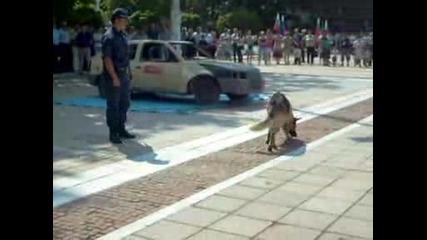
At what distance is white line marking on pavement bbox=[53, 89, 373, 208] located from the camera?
5.63 metres

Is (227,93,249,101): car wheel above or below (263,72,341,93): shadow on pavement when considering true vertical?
below

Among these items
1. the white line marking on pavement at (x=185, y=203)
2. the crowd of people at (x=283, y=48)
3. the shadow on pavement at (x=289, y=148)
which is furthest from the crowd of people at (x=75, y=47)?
the white line marking on pavement at (x=185, y=203)

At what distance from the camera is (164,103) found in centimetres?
1327

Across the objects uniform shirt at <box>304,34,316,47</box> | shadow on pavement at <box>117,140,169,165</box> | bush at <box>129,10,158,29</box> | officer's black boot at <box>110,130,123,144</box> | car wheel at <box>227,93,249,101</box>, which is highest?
bush at <box>129,10,158,29</box>

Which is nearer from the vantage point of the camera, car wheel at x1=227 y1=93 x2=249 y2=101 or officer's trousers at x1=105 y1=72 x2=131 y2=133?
officer's trousers at x1=105 y1=72 x2=131 y2=133

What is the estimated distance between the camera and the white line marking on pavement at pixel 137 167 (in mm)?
5633

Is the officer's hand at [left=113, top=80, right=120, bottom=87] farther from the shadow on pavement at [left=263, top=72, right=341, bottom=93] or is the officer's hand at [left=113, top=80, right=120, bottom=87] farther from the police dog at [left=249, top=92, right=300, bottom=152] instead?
the shadow on pavement at [left=263, top=72, right=341, bottom=93]

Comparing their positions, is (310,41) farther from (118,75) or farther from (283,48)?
(118,75)

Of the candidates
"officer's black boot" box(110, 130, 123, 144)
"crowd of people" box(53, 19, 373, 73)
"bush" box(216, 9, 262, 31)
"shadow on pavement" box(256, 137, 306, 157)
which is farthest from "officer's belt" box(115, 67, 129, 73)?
"bush" box(216, 9, 262, 31)

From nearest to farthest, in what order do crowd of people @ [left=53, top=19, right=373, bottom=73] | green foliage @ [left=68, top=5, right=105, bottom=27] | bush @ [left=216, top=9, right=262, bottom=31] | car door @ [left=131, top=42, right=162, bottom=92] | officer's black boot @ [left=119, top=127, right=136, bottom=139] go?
1. officer's black boot @ [left=119, top=127, right=136, bottom=139]
2. car door @ [left=131, top=42, right=162, bottom=92]
3. green foliage @ [left=68, top=5, right=105, bottom=27]
4. crowd of people @ [left=53, top=19, right=373, bottom=73]
5. bush @ [left=216, top=9, right=262, bottom=31]

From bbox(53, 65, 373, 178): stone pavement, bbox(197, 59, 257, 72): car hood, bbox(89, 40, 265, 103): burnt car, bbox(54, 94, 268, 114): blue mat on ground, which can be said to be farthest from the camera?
bbox(197, 59, 257, 72): car hood

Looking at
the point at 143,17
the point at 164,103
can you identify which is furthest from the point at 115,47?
the point at 143,17
